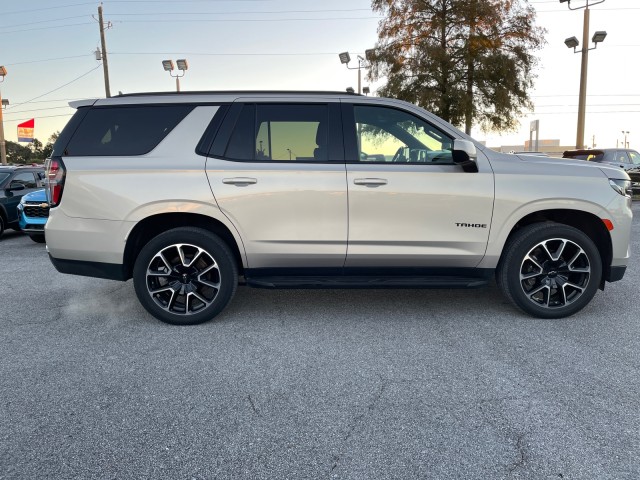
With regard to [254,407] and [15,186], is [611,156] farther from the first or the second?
[15,186]

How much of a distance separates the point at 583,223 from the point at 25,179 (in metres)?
11.7

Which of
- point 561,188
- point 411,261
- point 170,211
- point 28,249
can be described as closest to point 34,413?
point 170,211

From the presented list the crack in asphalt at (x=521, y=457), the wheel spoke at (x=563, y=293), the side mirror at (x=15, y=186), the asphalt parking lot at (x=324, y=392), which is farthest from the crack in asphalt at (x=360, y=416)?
the side mirror at (x=15, y=186)

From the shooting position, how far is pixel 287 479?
6.95ft

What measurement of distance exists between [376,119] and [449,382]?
241 cm

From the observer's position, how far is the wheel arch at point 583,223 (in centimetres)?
432

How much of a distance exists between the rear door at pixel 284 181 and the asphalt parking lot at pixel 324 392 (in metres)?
0.68

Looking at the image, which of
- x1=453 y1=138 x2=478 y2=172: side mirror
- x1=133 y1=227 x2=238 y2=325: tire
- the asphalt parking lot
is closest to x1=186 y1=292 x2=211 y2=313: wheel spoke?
x1=133 y1=227 x2=238 y2=325: tire

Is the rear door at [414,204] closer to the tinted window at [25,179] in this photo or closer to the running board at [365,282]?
the running board at [365,282]

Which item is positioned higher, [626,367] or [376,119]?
[376,119]

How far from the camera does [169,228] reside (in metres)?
4.32

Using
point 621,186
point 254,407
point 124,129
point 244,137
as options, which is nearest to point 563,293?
point 621,186

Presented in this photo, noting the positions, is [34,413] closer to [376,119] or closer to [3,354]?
[3,354]

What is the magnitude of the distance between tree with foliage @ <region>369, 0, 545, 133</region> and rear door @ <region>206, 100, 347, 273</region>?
60.9ft
